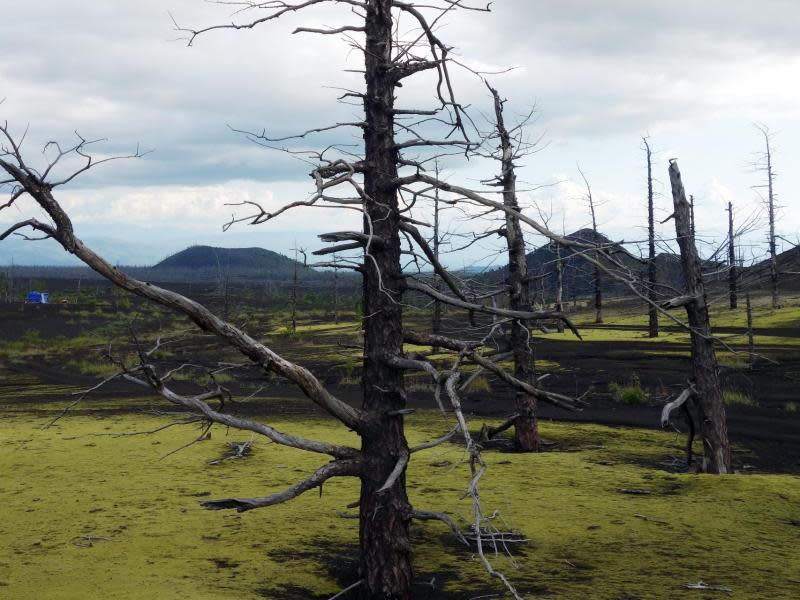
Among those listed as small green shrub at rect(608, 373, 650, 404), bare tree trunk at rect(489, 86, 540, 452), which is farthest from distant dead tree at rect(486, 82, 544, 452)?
small green shrub at rect(608, 373, 650, 404)

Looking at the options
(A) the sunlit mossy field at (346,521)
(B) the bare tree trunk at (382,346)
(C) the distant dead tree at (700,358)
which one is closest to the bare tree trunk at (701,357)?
(C) the distant dead tree at (700,358)

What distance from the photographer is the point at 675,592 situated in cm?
810

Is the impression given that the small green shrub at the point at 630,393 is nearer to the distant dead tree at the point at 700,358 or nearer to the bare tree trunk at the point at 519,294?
the bare tree trunk at the point at 519,294

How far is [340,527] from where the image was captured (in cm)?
1086

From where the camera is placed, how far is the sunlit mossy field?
8555 millimetres

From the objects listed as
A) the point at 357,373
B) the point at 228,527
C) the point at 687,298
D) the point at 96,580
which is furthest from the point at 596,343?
the point at 96,580

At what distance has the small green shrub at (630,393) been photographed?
901 inches

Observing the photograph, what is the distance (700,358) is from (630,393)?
10.3m

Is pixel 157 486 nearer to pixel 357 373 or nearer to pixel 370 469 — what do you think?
pixel 370 469

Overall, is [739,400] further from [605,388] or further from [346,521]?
[346,521]

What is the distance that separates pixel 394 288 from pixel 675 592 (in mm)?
4128

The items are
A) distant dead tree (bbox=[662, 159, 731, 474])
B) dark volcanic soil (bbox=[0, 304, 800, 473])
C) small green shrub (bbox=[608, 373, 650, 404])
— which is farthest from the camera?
small green shrub (bbox=[608, 373, 650, 404])

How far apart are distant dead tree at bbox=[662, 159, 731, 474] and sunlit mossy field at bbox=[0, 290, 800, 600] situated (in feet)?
2.32

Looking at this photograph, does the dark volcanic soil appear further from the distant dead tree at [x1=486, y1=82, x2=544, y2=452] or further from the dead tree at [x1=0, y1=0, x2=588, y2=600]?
the dead tree at [x1=0, y1=0, x2=588, y2=600]
